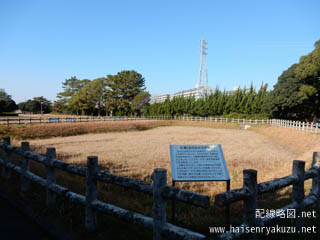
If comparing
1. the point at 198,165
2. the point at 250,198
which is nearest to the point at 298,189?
the point at 250,198

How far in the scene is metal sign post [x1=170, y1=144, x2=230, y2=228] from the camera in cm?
432

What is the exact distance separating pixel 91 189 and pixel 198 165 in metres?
2.01

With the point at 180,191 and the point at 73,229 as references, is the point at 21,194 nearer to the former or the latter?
the point at 73,229

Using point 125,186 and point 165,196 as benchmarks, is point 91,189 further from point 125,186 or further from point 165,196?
point 165,196

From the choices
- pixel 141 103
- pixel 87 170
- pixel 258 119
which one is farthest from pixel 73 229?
pixel 141 103

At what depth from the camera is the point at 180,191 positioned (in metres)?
2.90

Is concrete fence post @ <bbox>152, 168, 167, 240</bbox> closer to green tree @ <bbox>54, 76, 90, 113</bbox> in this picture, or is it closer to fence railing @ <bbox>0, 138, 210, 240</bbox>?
fence railing @ <bbox>0, 138, 210, 240</bbox>

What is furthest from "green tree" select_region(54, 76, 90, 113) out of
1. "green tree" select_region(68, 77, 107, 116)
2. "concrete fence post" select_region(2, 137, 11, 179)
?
"concrete fence post" select_region(2, 137, 11, 179)

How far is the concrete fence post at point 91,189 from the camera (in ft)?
12.8

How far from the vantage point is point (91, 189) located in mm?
3926

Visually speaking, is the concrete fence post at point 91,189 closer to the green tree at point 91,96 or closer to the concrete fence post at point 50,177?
the concrete fence post at point 50,177

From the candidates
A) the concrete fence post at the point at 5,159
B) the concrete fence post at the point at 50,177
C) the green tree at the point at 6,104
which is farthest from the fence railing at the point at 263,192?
the green tree at the point at 6,104

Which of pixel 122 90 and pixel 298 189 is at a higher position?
pixel 122 90

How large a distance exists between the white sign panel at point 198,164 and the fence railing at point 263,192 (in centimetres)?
99
